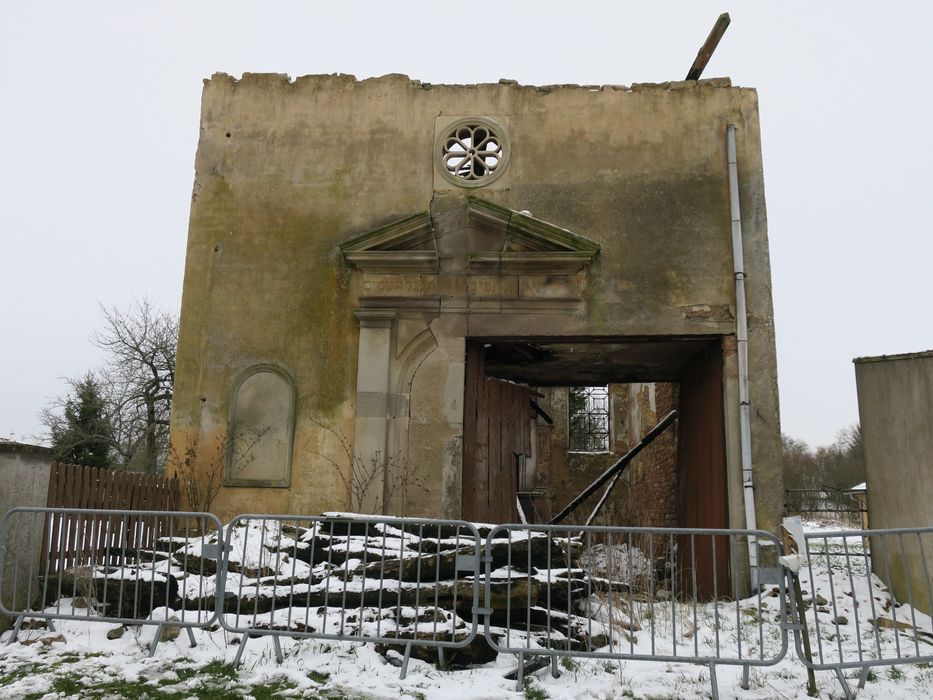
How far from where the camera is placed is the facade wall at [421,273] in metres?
9.37

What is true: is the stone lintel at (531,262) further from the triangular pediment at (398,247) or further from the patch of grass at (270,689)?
the patch of grass at (270,689)

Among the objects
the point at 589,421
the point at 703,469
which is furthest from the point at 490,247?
the point at 589,421

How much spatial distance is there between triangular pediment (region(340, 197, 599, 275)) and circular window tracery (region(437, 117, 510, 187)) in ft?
1.87

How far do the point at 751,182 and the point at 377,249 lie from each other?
453cm

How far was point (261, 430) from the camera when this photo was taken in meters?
9.62

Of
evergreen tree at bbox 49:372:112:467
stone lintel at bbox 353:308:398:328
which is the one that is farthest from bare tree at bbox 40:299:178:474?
stone lintel at bbox 353:308:398:328

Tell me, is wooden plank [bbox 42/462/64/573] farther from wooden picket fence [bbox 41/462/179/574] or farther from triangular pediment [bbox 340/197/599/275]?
triangular pediment [bbox 340/197/599/275]

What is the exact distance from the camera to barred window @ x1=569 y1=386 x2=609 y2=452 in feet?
82.7

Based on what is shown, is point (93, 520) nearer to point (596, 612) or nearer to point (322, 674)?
point (322, 674)

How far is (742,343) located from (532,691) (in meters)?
5.29

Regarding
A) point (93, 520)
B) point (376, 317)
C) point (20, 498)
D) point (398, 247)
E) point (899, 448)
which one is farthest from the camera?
point (398, 247)

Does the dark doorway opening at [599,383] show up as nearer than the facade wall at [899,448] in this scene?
No

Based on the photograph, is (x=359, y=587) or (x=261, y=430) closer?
(x=359, y=587)

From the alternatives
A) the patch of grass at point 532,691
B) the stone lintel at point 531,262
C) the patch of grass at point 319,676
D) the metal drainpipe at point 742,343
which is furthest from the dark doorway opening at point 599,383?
the patch of grass at point 319,676
